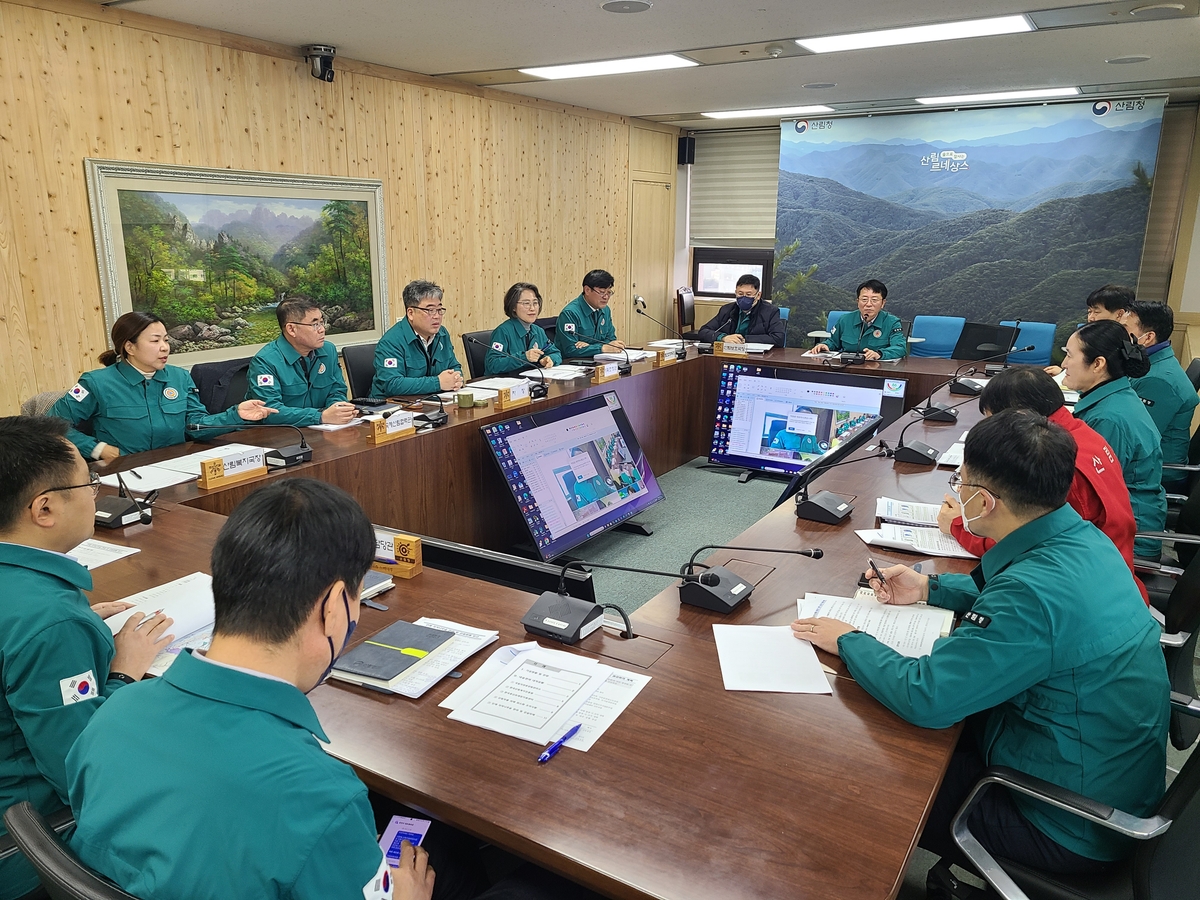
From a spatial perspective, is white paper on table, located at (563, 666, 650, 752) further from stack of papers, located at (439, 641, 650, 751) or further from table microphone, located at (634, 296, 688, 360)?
table microphone, located at (634, 296, 688, 360)

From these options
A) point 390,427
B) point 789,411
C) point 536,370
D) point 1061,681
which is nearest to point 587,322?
point 536,370

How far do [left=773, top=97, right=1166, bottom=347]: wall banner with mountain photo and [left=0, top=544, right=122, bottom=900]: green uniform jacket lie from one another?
25.5 feet

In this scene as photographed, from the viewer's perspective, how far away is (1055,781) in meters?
1.40

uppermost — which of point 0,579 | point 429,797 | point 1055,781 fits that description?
point 0,579

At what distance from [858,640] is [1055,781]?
1.36 feet

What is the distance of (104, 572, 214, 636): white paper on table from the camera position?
5.14ft

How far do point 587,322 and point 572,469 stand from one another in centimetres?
234

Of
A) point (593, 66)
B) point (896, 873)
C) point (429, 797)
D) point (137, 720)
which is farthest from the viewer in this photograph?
point (593, 66)

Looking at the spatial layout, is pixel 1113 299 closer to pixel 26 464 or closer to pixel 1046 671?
pixel 1046 671

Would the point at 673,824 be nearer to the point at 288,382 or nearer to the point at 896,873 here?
the point at 896,873

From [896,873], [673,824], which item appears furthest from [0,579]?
[896,873]

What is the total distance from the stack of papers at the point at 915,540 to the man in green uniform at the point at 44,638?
5.95 feet

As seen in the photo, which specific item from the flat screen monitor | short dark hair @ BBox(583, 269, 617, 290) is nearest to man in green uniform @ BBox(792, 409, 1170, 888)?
the flat screen monitor

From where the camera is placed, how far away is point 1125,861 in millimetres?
1385
